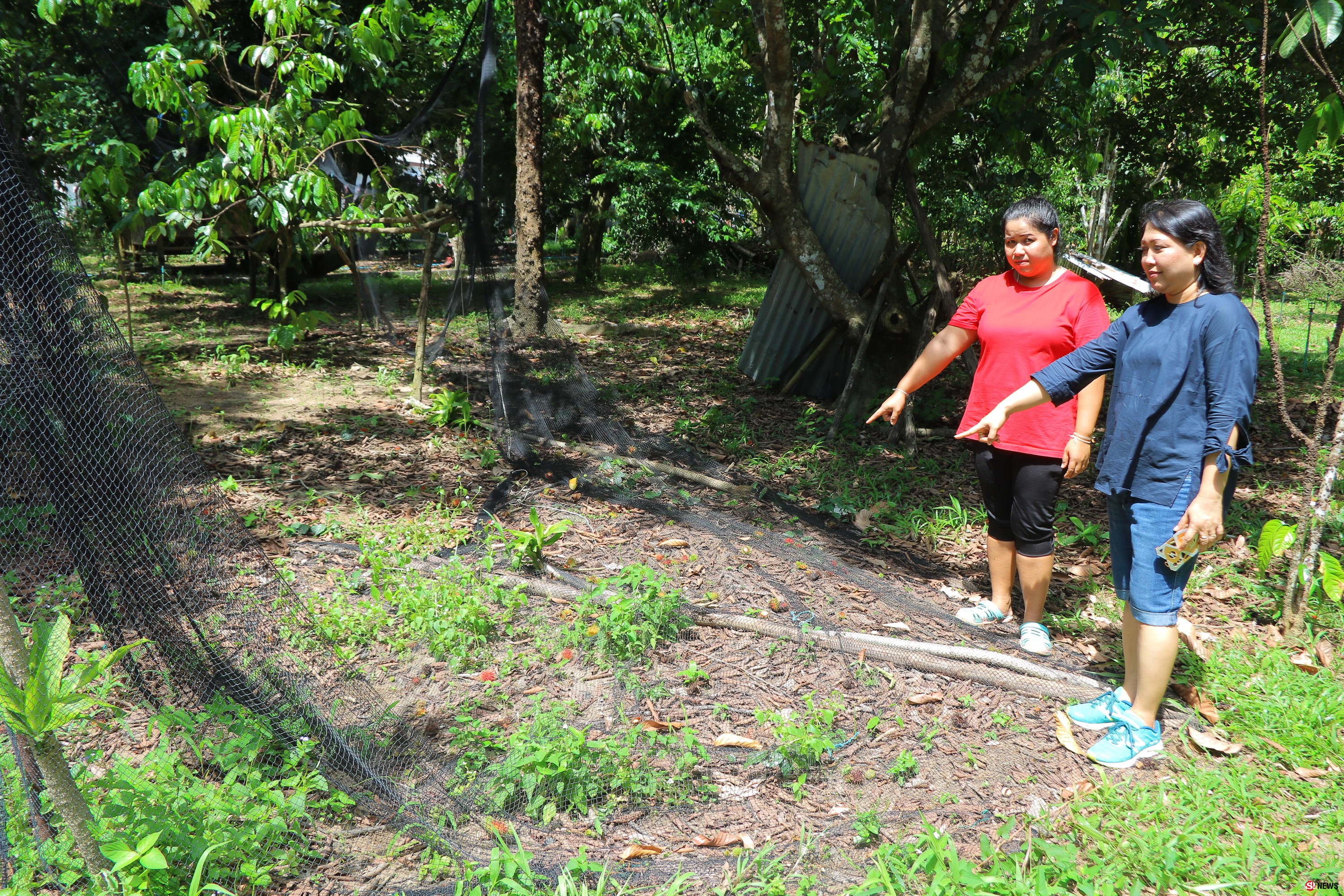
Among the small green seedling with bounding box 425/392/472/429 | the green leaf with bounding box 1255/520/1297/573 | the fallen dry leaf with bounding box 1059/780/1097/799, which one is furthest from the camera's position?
the small green seedling with bounding box 425/392/472/429

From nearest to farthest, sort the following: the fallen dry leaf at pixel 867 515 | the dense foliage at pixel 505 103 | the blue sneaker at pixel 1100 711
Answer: the blue sneaker at pixel 1100 711, the fallen dry leaf at pixel 867 515, the dense foliage at pixel 505 103

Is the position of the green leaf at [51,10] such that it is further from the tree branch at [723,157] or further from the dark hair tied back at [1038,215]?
the dark hair tied back at [1038,215]

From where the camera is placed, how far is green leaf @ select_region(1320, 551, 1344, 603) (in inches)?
119

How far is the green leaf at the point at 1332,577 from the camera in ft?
9.88

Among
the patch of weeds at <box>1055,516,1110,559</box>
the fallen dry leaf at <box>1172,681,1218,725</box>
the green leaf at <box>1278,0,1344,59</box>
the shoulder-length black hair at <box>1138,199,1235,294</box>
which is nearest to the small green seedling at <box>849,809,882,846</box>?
the fallen dry leaf at <box>1172,681,1218,725</box>

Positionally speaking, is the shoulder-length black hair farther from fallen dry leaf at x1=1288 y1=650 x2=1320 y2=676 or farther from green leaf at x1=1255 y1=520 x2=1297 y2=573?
fallen dry leaf at x1=1288 y1=650 x2=1320 y2=676

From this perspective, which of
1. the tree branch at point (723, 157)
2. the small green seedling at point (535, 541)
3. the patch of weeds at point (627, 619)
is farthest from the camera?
the tree branch at point (723, 157)

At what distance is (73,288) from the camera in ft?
7.39

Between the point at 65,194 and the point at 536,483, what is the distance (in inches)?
210

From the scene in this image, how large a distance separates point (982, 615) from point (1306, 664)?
3.62ft

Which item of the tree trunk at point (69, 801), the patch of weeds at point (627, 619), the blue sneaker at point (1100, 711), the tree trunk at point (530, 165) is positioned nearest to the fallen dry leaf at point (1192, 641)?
the blue sneaker at point (1100, 711)

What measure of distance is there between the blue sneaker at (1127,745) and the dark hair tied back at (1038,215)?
1.65 m

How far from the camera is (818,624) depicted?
→ 3.28 metres

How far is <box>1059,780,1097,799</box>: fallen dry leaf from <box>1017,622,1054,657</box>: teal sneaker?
0.73 metres
